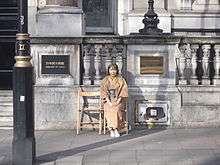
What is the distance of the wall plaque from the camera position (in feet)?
45.6

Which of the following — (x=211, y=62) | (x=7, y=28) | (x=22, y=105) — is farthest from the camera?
(x=7, y=28)

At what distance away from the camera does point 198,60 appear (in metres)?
14.2

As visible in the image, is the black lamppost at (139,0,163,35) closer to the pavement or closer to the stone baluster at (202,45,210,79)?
the stone baluster at (202,45,210,79)

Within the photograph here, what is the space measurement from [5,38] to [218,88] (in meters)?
6.11

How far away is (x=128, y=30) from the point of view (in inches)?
678

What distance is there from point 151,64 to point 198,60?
1.12 metres

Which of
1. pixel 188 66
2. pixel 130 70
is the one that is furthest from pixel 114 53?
pixel 188 66

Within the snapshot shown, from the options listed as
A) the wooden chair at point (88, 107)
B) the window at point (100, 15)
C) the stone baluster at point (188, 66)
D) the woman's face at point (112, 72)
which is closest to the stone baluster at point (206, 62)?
the stone baluster at point (188, 66)

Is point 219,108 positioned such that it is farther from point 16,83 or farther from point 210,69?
point 16,83

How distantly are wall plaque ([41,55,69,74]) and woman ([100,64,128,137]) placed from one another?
1.20m

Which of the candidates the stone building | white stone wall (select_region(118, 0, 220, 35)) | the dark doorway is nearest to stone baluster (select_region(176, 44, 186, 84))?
the stone building

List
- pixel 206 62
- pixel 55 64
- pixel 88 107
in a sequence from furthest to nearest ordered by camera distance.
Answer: pixel 206 62
pixel 55 64
pixel 88 107

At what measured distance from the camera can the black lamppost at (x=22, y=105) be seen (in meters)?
10.1

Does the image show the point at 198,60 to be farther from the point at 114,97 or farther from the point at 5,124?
the point at 5,124
